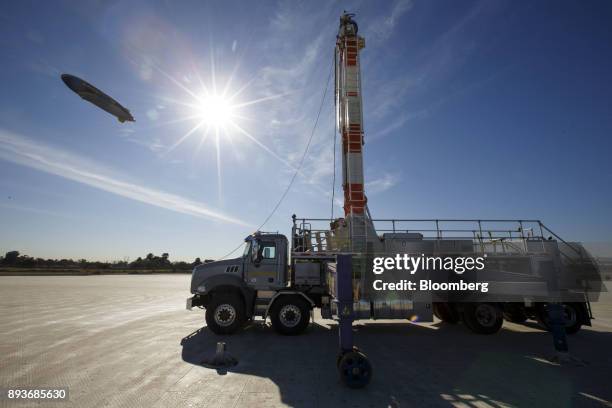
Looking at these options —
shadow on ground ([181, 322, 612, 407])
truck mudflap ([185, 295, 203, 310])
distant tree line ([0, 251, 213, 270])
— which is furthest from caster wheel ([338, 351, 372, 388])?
distant tree line ([0, 251, 213, 270])

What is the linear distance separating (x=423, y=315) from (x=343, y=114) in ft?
40.4

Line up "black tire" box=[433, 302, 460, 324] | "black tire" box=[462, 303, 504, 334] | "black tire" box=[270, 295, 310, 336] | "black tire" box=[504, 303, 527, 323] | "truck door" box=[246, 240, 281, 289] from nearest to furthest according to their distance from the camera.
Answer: "black tire" box=[270, 295, 310, 336]
"black tire" box=[462, 303, 504, 334]
"truck door" box=[246, 240, 281, 289]
"black tire" box=[504, 303, 527, 323]
"black tire" box=[433, 302, 460, 324]

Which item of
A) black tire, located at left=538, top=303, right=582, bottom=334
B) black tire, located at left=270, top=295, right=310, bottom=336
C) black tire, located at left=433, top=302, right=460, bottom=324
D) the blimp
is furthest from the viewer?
the blimp

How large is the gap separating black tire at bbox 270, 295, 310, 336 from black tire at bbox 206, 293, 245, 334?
1174mm

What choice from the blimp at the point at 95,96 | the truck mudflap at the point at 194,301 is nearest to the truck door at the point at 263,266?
the truck mudflap at the point at 194,301

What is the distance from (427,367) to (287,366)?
335cm

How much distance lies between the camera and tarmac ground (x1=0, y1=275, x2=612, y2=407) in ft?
16.5

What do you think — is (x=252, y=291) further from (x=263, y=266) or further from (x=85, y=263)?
(x=85, y=263)

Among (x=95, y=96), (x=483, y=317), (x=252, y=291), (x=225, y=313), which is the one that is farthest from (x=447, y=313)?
(x=95, y=96)

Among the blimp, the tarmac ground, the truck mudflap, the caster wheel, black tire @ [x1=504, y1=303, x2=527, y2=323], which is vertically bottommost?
the tarmac ground

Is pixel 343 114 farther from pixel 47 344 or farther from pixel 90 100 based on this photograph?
pixel 47 344

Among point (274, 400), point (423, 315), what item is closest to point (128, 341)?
point (274, 400)

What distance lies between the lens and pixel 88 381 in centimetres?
558

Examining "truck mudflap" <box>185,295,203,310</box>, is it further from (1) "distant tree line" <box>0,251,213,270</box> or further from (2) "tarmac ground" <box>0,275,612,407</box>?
(1) "distant tree line" <box>0,251,213,270</box>
